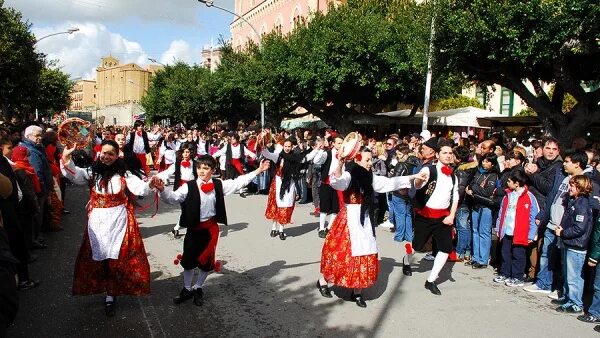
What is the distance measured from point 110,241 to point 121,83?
11619 cm

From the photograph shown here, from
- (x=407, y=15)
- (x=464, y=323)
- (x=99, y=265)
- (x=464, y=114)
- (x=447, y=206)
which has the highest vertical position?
(x=407, y=15)

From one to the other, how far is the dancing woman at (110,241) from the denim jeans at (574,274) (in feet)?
15.3

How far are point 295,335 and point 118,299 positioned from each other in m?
2.19

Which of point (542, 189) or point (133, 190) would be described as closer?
point (133, 190)

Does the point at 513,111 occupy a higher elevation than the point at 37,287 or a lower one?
higher

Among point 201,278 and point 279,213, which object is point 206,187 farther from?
point 279,213

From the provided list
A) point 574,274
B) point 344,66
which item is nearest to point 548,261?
point 574,274

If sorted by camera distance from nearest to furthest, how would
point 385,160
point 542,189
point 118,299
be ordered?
1. point 118,299
2. point 542,189
3. point 385,160

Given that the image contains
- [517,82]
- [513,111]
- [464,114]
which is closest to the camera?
[517,82]

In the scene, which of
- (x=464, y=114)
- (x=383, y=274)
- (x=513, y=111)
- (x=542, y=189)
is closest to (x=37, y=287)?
(x=383, y=274)

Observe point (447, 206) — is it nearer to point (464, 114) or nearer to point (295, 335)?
point (295, 335)

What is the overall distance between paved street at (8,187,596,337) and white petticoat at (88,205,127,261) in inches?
25.8

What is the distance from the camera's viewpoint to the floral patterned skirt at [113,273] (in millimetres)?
5375

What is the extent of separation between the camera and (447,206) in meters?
6.45
